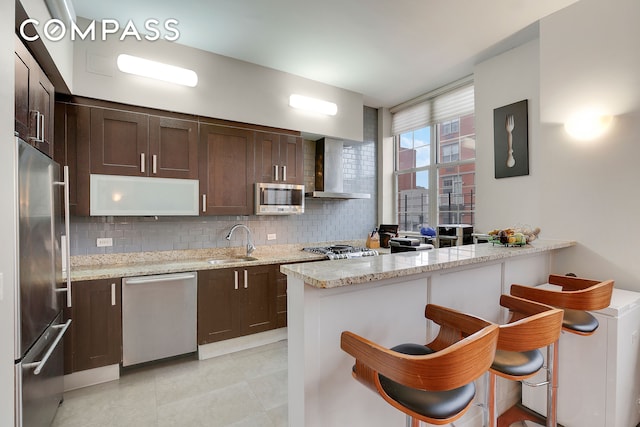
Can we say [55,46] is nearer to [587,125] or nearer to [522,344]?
[522,344]

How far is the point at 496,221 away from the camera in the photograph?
3.27 meters

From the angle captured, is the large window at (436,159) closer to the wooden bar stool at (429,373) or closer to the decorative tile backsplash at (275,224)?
the decorative tile backsplash at (275,224)

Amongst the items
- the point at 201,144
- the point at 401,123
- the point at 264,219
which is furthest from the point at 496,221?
the point at 201,144

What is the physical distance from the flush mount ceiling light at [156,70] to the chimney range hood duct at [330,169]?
170cm

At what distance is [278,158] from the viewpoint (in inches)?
136

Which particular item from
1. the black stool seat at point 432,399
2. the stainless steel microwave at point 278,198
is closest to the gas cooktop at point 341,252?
the stainless steel microwave at point 278,198

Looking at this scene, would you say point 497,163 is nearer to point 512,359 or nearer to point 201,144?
point 512,359

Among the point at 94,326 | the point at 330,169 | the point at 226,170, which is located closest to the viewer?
the point at 94,326

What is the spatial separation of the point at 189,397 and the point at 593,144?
3577 mm

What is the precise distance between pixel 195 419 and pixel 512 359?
1.97 metres

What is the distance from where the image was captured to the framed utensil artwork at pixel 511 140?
298cm

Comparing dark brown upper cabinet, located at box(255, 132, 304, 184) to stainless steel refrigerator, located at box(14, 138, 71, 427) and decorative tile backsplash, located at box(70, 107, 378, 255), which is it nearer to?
decorative tile backsplash, located at box(70, 107, 378, 255)

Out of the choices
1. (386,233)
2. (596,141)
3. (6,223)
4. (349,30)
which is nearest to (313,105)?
(349,30)

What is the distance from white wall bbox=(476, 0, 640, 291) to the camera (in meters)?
2.02
